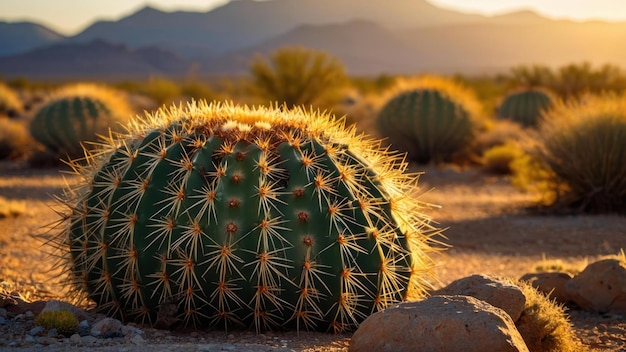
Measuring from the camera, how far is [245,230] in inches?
187

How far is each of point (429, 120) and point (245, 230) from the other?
13.0 meters

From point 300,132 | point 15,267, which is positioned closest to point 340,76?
point 15,267

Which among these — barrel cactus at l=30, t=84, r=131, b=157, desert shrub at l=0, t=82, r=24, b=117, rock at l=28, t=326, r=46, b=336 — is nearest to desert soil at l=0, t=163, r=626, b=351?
rock at l=28, t=326, r=46, b=336

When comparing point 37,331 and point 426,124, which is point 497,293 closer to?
point 37,331

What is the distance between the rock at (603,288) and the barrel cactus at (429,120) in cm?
1112

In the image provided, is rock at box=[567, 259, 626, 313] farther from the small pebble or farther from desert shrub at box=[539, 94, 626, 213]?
desert shrub at box=[539, 94, 626, 213]

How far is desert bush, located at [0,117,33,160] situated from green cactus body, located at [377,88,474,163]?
790cm

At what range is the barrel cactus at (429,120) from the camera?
17375 mm

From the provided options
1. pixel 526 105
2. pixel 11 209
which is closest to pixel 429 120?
pixel 526 105

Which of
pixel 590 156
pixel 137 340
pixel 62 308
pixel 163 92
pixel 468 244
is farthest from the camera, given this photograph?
pixel 163 92

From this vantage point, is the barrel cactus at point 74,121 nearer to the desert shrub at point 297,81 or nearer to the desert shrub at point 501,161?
the desert shrub at point 297,81

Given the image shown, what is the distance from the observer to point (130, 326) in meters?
4.84

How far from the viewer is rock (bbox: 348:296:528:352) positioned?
4.13 m

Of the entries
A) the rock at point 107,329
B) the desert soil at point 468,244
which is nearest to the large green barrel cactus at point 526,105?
the desert soil at point 468,244
